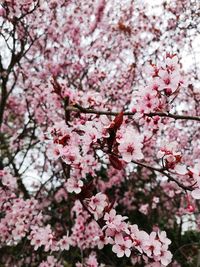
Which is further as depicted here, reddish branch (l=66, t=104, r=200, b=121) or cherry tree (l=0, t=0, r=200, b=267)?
cherry tree (l=0, t=0, r=200, b=267)

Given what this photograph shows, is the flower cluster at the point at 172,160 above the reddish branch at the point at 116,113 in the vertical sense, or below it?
below

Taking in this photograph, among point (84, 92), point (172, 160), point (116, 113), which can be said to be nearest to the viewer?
point (172, 160)

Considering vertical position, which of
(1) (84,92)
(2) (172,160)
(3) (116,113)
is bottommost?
(2) (172,160)

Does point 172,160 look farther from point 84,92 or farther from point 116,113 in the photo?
point 84,92

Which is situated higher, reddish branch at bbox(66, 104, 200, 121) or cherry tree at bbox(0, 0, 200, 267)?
cherry tree at bbox(0, 0, 200, 267)

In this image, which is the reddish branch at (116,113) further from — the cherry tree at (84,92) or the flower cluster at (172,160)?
the cherry tree at (84,92)

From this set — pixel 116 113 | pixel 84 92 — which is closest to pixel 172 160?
pixel 116 113

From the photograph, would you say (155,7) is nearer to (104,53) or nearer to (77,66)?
(104,53)

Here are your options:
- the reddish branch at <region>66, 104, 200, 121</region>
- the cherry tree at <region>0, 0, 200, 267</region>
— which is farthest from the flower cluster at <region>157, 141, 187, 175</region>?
the cherry tree at <region>0, 0, 200, 267</region>

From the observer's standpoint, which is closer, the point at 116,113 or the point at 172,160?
the point at 172,160

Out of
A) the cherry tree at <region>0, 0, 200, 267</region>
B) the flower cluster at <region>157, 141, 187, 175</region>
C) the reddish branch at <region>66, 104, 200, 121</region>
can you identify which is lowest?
the flower cluster at <region>157, 141, 187, 175</region>

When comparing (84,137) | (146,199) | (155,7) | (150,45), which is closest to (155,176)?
(146,199)

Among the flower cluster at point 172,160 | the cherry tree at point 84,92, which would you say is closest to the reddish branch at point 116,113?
the flower cluster at point 172,160

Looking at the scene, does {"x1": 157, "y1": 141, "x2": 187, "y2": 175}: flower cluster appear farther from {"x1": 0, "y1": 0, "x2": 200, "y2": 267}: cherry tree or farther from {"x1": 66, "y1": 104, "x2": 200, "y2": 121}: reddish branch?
{"x1": 0, "y1": 0, "x2": 200, "y2": 267}: cherry tree
